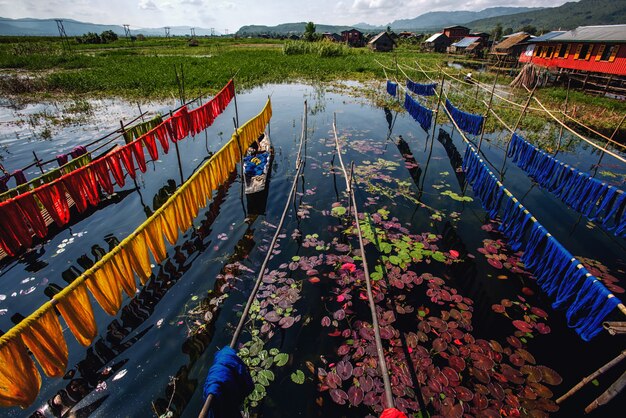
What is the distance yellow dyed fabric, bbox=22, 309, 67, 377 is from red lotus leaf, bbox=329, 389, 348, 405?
4.52 m

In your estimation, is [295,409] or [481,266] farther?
[481,266]

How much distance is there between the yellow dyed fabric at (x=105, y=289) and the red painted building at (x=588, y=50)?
38126mm

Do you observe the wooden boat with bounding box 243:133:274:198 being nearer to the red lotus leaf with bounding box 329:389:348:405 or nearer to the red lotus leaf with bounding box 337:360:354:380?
the red lotus leaf with bounding box 337:360:354:380

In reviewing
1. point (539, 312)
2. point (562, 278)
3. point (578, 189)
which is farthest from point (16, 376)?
point (578, 189)

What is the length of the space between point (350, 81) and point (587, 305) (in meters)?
32.9

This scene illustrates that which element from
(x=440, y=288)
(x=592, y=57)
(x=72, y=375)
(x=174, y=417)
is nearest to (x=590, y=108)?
(x=592, y=57)

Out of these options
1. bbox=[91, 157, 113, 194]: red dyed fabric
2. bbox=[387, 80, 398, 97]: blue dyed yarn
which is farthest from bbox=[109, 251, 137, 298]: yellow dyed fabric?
bbox=[387, 80, 398, 97]: blue dyed yarn

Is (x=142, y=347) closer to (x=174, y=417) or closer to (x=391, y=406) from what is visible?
(x=174, y=417)

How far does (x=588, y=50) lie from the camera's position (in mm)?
27969

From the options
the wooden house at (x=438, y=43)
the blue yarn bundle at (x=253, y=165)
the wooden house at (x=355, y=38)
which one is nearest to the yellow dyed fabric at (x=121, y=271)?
the blue yarn bundle at (x=253, y=165)

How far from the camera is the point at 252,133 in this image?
13906 mm

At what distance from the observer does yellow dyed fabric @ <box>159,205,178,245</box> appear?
22.3 feet

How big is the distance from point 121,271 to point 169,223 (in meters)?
1.77

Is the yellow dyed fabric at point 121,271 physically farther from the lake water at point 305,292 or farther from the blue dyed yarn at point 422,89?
the blue dyed yarn at point 422,89
